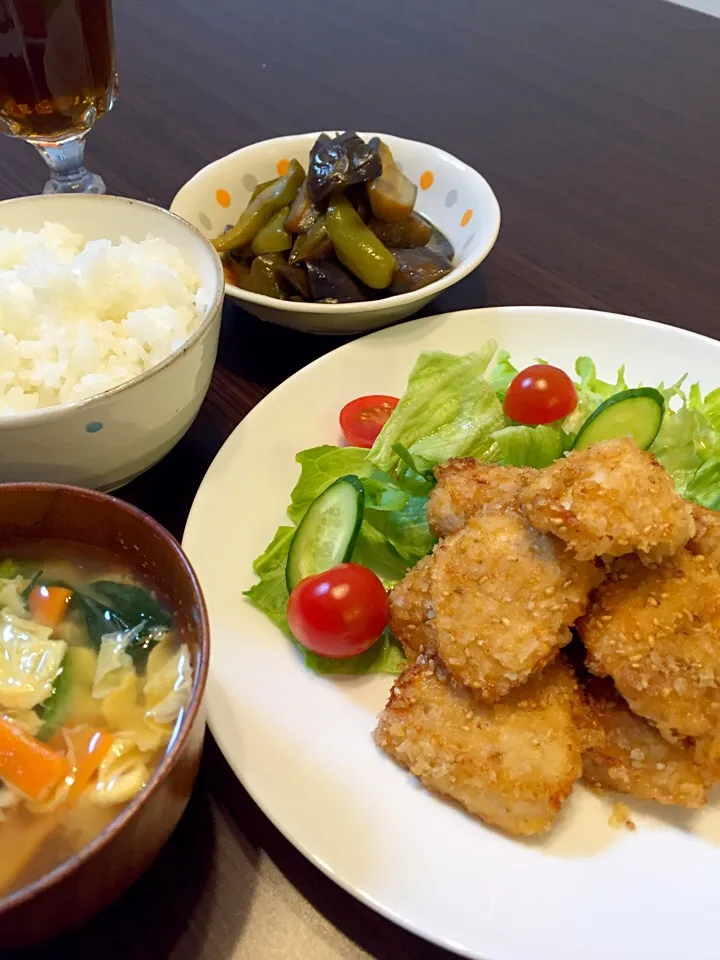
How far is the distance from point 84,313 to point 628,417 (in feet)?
5.80

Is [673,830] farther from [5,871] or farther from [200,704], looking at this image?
[5,871]

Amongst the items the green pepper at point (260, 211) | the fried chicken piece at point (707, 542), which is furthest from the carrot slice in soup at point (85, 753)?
the green pepper at point (260, 211)

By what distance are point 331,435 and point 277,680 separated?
97 centimetres

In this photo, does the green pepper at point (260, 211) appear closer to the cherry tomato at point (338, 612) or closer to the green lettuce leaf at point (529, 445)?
the green lettuce leaf at point (529, 445)

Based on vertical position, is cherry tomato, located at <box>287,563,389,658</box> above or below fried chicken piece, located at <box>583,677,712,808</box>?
below

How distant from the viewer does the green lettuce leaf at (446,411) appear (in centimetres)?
269

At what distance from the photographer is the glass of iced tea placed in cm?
260

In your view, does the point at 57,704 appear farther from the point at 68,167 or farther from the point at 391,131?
the point at 391,131

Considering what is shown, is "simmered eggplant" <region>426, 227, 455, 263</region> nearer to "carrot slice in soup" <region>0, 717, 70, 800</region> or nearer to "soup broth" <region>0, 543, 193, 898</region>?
"soup broth" <region>0, 543, 193, 898</region>

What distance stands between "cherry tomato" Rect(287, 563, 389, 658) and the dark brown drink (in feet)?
6.82

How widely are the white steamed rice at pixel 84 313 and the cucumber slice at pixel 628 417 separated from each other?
51.6 inches

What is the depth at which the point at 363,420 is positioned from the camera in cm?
265

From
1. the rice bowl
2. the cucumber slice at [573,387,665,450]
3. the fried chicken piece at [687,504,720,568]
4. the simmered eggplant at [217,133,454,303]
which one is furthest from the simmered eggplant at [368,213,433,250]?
the fried chicken piece at [687,504,720,568]

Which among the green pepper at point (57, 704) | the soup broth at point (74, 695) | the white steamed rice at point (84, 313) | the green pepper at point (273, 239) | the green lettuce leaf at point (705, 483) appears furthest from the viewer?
the green pepper at point (273, 239)
